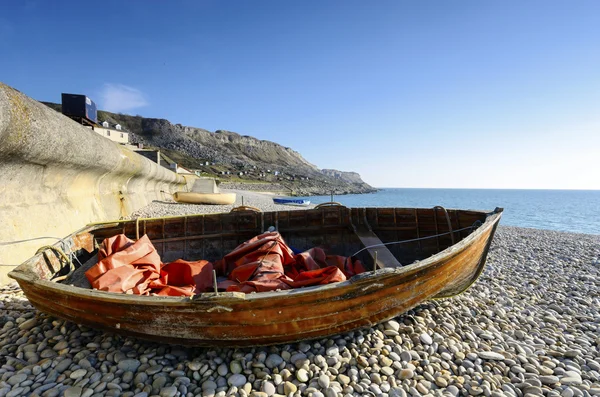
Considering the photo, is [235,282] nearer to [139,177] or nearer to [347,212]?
[347,212]

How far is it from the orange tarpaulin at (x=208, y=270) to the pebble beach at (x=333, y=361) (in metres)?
0.65

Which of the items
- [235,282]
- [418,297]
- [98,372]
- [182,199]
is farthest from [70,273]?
[182,199]

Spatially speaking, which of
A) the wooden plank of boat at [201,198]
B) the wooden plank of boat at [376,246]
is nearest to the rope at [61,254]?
the wooden plank of boat at [376,246]

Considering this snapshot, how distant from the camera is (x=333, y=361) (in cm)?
305

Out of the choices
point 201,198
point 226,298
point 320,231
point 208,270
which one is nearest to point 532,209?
point 201,198

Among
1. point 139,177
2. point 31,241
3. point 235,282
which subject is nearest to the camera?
point 235,282

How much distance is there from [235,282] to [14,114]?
12.6ft

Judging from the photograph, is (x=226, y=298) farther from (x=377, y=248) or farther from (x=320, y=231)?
(x=320, y=231)

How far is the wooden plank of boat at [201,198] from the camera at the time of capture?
18.1m

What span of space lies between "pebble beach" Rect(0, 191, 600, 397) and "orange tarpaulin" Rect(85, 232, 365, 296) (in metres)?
0.65

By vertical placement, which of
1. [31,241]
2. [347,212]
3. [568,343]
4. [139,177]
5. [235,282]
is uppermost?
[139,177]

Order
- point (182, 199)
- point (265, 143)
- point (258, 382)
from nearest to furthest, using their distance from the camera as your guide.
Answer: point (258, 382)
point (182, 199)
point (265, 143)

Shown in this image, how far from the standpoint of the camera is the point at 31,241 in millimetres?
4668

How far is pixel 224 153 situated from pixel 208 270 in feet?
392
